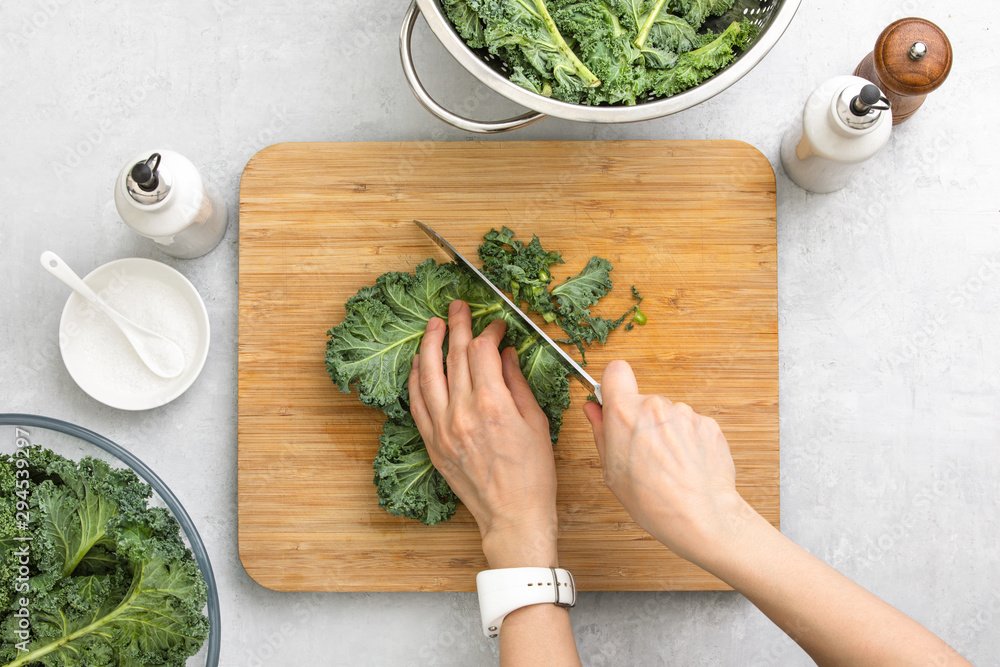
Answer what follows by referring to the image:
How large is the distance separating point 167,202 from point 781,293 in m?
1.46

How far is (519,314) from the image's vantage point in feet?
6.06

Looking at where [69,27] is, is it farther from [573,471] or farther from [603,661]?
[603,661]

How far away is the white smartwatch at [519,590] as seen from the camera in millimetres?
1731

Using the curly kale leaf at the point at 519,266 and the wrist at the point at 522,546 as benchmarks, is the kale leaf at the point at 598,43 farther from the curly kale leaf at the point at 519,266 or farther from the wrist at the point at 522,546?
the wrist at the point at 522,546

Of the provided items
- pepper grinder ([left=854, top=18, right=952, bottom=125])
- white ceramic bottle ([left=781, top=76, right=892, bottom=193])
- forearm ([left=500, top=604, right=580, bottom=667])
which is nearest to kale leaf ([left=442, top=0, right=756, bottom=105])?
white ceramic bottle ([left=781, top=76, right=892, bottom=193])

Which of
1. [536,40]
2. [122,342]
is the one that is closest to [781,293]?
[536,40]

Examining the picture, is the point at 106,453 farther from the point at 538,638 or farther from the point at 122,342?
the point at 538,638

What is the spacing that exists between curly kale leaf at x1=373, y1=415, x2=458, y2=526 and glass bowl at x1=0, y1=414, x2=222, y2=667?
410mm

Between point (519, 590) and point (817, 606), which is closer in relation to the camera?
point (817, 606)

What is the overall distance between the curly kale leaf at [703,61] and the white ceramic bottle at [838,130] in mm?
234
